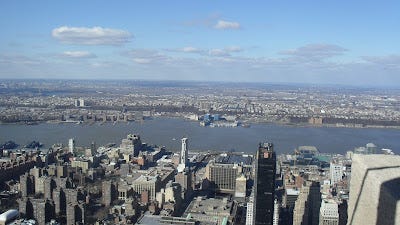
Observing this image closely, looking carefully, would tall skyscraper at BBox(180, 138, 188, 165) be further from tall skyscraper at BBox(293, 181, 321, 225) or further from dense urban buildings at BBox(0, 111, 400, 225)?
tall skyscraper at BBox(293, 181, 321, 225)

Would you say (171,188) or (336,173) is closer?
(171,188)

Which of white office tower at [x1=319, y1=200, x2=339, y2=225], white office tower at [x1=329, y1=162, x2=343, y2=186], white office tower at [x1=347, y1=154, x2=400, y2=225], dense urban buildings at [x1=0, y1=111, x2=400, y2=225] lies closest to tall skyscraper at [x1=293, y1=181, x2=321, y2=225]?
dense urban buildings at [x1=0, y1=111, x2=400, y2=225]

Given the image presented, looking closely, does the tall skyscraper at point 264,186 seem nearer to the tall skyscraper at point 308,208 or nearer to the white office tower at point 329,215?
the white office tower at point 329,215

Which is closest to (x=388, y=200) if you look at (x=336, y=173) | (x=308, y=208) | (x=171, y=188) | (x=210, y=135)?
(x=308, y=208)

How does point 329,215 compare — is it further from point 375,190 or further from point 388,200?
point 388,200

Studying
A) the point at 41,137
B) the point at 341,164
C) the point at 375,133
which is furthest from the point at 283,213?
the point at 375,133

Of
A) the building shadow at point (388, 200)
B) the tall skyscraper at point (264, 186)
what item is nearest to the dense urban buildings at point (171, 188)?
the tall skyscraper at point (264, 186)
